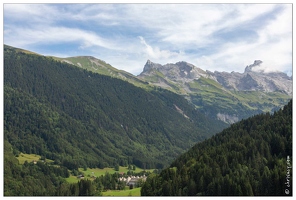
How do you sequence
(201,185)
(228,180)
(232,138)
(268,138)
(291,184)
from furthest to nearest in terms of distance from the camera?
1. (232,138)
2. (268,138)
3. (201,185)
4. (228,180)
5. (291,184)

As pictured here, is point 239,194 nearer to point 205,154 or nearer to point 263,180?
point 263,180

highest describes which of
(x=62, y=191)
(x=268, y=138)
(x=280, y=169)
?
(x=268, y=138)

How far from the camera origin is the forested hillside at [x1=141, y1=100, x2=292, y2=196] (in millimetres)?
118062

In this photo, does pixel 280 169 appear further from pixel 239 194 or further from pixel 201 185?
pixel 201 185

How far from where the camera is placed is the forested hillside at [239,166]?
118m

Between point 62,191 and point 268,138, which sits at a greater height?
point 268,138

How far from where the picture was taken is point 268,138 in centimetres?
15500

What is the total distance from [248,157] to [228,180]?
26.6 m

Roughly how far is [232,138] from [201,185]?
46141 mm

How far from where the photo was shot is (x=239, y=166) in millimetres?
136625

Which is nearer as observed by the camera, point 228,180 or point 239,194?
point 239,194

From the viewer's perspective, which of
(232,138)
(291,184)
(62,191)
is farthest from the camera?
(62,191)

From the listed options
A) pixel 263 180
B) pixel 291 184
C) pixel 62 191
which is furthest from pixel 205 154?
pixel 62 191

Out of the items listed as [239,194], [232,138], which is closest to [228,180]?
[239,194]
